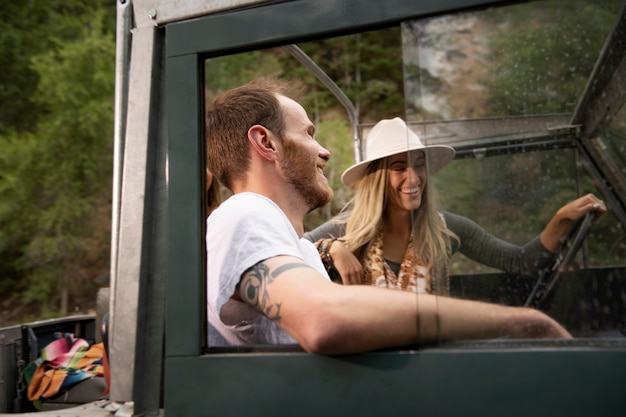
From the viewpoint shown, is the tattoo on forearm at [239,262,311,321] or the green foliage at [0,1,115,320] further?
the green foliage at [0,1,115,320]

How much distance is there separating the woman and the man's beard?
0.89 feet

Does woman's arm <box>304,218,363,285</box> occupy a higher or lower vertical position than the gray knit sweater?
higher

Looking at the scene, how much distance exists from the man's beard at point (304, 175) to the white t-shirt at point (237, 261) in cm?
36

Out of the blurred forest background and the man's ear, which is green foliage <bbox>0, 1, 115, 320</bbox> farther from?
the man's ear

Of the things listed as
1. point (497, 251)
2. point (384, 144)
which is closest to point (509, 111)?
point (497, 251)

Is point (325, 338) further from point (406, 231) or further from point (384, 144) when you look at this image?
point (384, 144)

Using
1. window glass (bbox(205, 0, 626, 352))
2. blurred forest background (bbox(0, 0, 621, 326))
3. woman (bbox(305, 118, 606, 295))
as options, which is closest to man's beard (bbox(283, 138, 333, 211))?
woman (bbox(305, 118, 606, 295))

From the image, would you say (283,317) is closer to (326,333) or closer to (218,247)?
(326,333)

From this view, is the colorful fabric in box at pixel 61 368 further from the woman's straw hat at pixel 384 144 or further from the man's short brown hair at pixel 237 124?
the woman's straw hat at pixel 384 144

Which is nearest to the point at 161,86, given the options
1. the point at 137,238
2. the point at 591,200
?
the point at 137,238

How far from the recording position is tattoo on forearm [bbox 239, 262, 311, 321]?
1374 millimetres

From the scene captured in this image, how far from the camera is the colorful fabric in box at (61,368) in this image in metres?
2.52

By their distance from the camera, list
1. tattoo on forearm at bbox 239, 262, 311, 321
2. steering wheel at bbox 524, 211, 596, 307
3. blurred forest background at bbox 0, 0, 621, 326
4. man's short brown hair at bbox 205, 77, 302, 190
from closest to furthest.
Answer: steering wheel at bbox 524, 211, 596, 307
tattoo on forearm at bbox 239, 262, 311, 321
man's short brown hair at bbox 205, 77, 302, 190
blurred forest background at bbox 0, 0, 621, 326

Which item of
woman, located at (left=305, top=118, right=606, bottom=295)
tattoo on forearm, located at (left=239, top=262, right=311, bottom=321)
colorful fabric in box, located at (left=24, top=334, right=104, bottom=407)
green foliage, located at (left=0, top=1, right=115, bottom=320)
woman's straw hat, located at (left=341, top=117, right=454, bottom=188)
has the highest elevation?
green foliage, located at (left=0, top=1, right=115, bottom=320)
